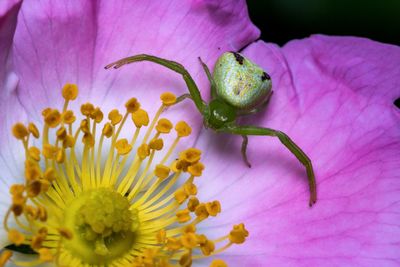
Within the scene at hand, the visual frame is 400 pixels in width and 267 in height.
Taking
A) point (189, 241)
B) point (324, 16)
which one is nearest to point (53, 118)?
point (189, 241)

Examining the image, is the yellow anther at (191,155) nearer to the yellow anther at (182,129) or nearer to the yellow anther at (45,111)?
the yellow anther at (182,129)

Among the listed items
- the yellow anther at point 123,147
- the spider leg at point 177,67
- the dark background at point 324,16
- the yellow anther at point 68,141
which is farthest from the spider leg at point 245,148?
the dark background at point 324,16

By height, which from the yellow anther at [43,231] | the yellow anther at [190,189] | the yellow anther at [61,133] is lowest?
the yellow anther at [190,189]

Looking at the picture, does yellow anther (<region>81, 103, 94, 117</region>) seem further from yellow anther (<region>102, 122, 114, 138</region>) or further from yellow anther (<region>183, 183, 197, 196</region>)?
yellow anther (<region>183, 183, 197, 196</region>)

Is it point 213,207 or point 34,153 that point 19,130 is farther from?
point 213,207

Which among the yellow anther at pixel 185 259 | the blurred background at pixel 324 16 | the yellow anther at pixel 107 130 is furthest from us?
the blurred background at pixel 324 16

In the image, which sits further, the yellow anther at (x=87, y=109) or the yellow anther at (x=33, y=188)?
the yellow anther at (x=87, y=109)

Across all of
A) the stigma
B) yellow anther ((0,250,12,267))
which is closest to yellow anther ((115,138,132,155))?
the stigma
